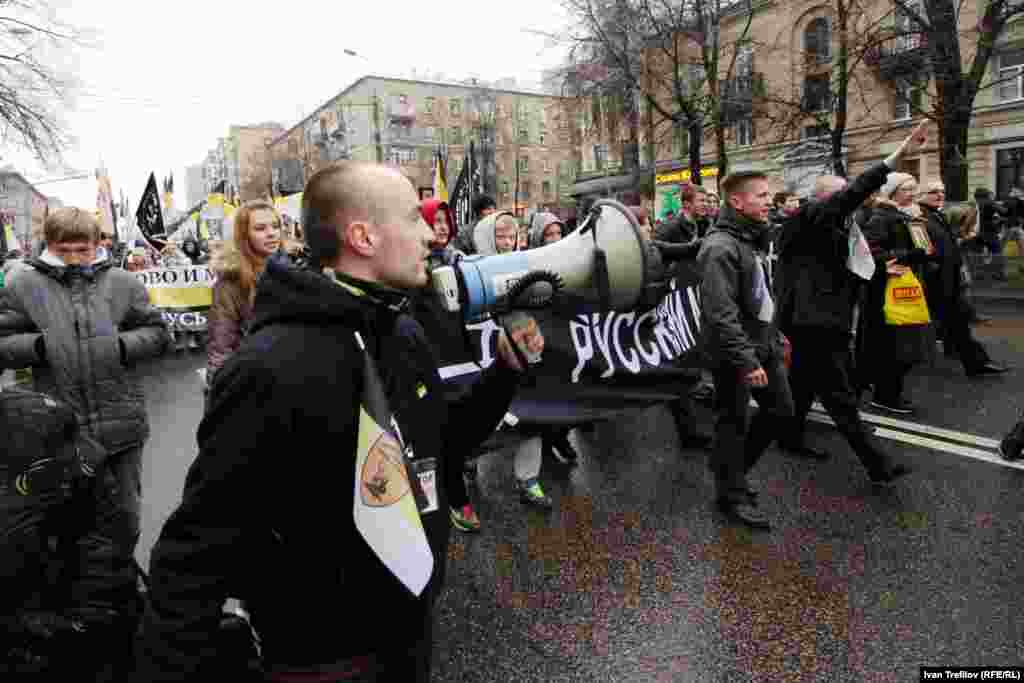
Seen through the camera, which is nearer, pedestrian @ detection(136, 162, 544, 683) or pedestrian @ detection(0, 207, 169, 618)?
pedestrian @ detection(136, 162, 544, 683)

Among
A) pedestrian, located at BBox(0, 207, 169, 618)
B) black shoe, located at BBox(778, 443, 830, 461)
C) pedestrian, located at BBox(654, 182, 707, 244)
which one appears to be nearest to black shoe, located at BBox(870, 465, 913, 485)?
black shoe, located at BBox(778, 443, 830, 461)

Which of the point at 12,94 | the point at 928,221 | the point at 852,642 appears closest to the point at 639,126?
the point at 12,94

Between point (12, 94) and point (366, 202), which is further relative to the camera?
point (12, 94)

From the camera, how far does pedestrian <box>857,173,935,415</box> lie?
18.0 feet

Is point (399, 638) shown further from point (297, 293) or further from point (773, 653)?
point (773, 653)

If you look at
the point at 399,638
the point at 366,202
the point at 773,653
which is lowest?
the point at 773,653

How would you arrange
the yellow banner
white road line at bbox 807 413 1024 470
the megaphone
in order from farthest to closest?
the yellow banner → white road line at bbox 807 413 1024 470 → the megaphone

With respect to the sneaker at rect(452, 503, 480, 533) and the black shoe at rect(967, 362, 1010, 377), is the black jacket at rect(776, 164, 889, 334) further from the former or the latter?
the black shoe at rect(967, 362, 1010, 377)

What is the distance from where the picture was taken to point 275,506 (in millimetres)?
1298

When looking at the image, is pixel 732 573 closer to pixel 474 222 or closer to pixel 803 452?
pixel 803 452

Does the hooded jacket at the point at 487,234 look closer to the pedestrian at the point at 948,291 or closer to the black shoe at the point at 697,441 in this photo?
the black shoe at the point at 697,441

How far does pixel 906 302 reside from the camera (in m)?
5.52

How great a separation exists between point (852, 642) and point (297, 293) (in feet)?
8.05

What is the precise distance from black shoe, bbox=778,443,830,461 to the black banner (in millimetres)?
898
